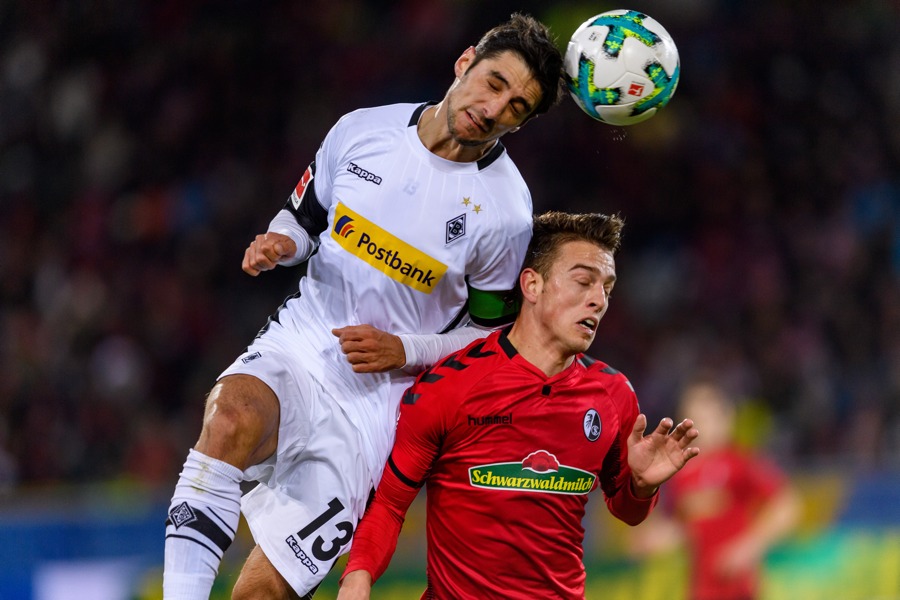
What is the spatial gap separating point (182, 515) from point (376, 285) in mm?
1059

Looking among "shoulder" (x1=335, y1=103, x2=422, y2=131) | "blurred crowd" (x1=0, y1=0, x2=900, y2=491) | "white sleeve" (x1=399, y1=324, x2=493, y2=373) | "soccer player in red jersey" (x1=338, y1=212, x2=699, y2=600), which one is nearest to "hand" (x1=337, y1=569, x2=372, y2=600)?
"soccer player in red jersey" (x1=338, y1=212, x2=699, y2=600)

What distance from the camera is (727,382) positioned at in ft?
33.8

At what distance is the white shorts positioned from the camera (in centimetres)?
416

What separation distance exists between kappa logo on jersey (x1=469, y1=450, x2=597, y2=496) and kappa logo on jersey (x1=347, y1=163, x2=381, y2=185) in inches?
42.2

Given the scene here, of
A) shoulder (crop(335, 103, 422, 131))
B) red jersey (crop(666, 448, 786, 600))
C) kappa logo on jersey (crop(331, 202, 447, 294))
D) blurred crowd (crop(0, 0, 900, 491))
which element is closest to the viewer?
kappa logo on jersey (crop(331, 202, 447, 294))

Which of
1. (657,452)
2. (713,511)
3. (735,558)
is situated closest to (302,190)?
(657,452)

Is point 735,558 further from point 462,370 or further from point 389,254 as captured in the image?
point 389,254

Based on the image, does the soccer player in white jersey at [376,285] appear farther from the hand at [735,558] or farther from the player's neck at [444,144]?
the hand at [735,558]

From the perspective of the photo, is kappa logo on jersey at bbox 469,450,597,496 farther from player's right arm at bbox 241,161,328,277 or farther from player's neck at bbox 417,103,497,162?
player's neck at bbox 417,103,497,162

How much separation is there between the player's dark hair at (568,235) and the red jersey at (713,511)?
3616mm

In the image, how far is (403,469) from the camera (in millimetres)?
4086

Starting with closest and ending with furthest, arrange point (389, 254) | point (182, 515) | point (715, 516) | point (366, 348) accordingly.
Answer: point (182, 515) < point (366, 348) < point (389, 254) < point (715, 516)

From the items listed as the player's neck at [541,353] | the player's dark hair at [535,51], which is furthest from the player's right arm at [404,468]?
the player's dark hair at [535,51]

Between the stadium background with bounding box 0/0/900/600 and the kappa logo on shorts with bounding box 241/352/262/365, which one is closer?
the kappa logo on shorts with bounding box 241/352/262/365
